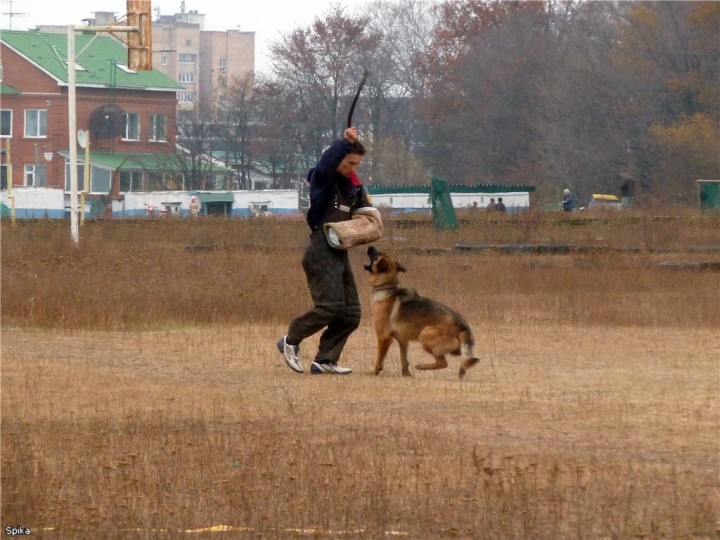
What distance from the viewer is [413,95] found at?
5766cm

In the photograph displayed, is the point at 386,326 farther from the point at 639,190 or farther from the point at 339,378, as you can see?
the point at 639,190

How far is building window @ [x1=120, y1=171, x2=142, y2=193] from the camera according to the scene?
63.8 m

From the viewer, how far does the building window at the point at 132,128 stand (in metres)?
64.2

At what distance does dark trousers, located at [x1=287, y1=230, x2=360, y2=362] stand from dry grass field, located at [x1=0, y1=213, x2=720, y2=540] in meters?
0.36

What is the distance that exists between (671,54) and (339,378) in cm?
3611

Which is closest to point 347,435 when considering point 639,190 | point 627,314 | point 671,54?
point 627,314

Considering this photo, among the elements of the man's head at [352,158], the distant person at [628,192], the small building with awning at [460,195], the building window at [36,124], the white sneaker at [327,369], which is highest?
the building window at [36,124]

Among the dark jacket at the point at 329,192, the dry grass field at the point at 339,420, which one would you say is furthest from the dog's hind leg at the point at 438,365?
the dark jacket at the point at 329,192

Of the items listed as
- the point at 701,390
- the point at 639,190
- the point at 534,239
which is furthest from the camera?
the point at 639,190

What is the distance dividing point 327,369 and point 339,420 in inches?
86.2

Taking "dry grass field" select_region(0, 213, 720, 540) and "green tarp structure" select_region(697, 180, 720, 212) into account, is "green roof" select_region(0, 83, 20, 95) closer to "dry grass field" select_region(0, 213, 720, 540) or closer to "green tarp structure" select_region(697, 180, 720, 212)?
"green tarp structure" select_region(697, 180, 720, 212)

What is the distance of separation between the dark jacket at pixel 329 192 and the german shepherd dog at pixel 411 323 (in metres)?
0.57

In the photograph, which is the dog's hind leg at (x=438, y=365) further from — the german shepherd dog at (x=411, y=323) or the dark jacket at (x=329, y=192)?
the dark jacket at (x=329, y=192)

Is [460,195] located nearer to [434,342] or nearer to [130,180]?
[130,180]
